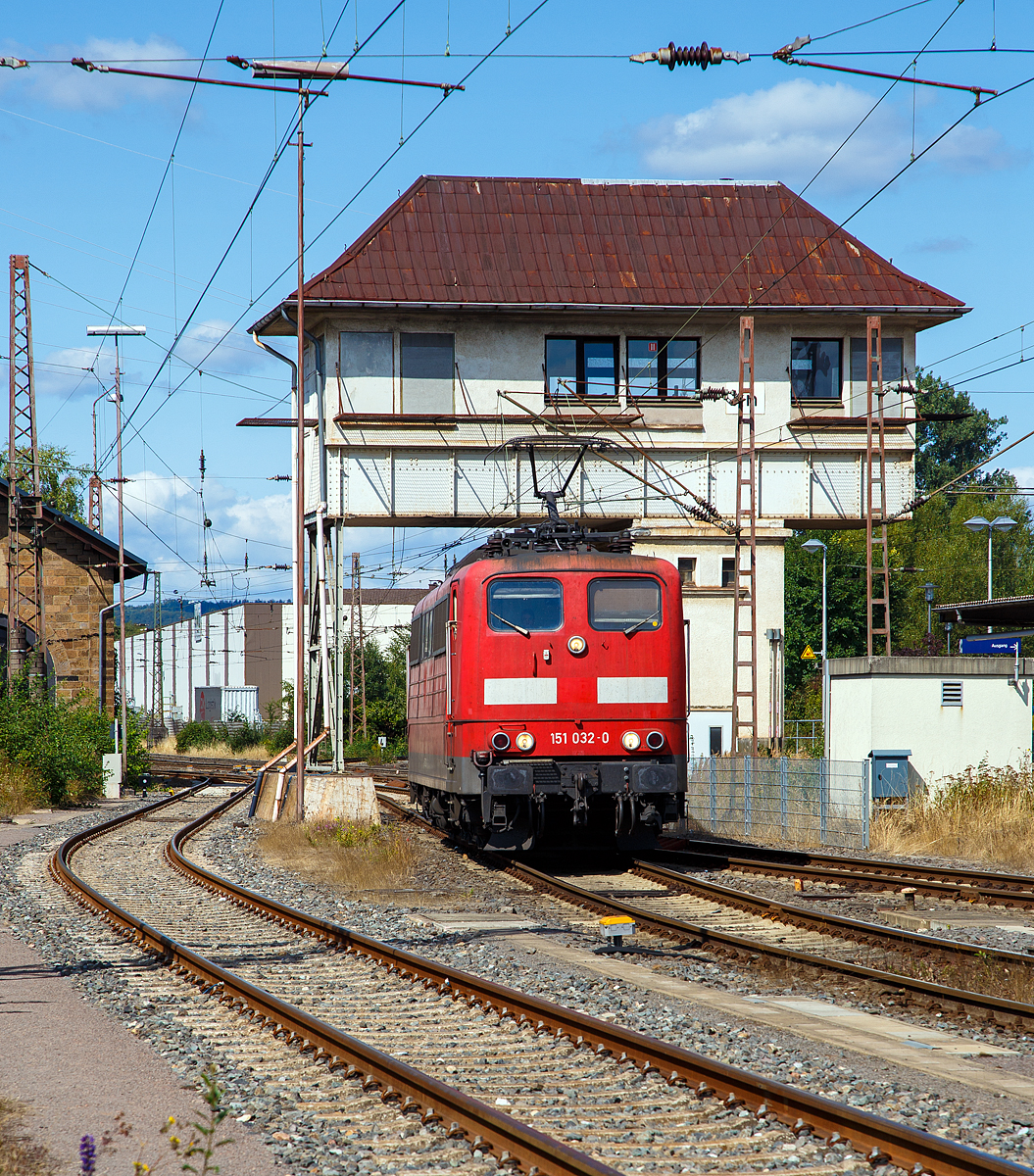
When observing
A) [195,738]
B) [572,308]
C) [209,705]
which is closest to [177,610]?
[209,705]

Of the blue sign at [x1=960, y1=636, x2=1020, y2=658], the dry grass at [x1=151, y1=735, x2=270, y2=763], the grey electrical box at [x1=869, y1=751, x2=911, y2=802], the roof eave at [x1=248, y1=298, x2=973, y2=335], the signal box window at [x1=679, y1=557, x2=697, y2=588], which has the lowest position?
the dry grass at [x1=151, y1=735, x2=270, y2=763]

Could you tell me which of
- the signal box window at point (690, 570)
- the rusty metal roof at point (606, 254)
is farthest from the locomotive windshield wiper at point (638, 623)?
the signal box window at point (690, 570)

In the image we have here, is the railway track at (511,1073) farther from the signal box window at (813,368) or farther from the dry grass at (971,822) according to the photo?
the signal box window at (813,368)

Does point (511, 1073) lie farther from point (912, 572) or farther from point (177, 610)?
point (177, 610)

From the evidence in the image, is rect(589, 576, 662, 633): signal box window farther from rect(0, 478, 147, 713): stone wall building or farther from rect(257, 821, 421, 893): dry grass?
rect(0, 478, 147, 713): stone wall building

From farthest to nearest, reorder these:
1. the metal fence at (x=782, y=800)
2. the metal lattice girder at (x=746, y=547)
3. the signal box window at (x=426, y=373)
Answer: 1. the signal box window at (x=426, y=373)
2. the metal lattice girder at (x=746, y=547)
3. the metal fence at (x=782, y=800)

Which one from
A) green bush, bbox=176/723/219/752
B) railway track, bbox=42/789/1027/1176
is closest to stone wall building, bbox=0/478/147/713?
green bush, bbox=176/723/219/752

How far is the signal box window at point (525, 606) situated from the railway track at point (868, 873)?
12.3 feet

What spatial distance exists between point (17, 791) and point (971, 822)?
18.9 meters

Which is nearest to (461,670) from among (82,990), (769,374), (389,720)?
(82,990)

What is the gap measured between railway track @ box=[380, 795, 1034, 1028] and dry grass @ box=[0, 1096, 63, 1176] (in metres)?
5.64

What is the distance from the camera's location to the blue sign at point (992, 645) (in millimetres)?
29808

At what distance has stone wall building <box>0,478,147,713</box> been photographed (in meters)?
38.3

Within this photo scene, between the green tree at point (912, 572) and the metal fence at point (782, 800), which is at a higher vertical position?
the green tree at point (912, 572)
